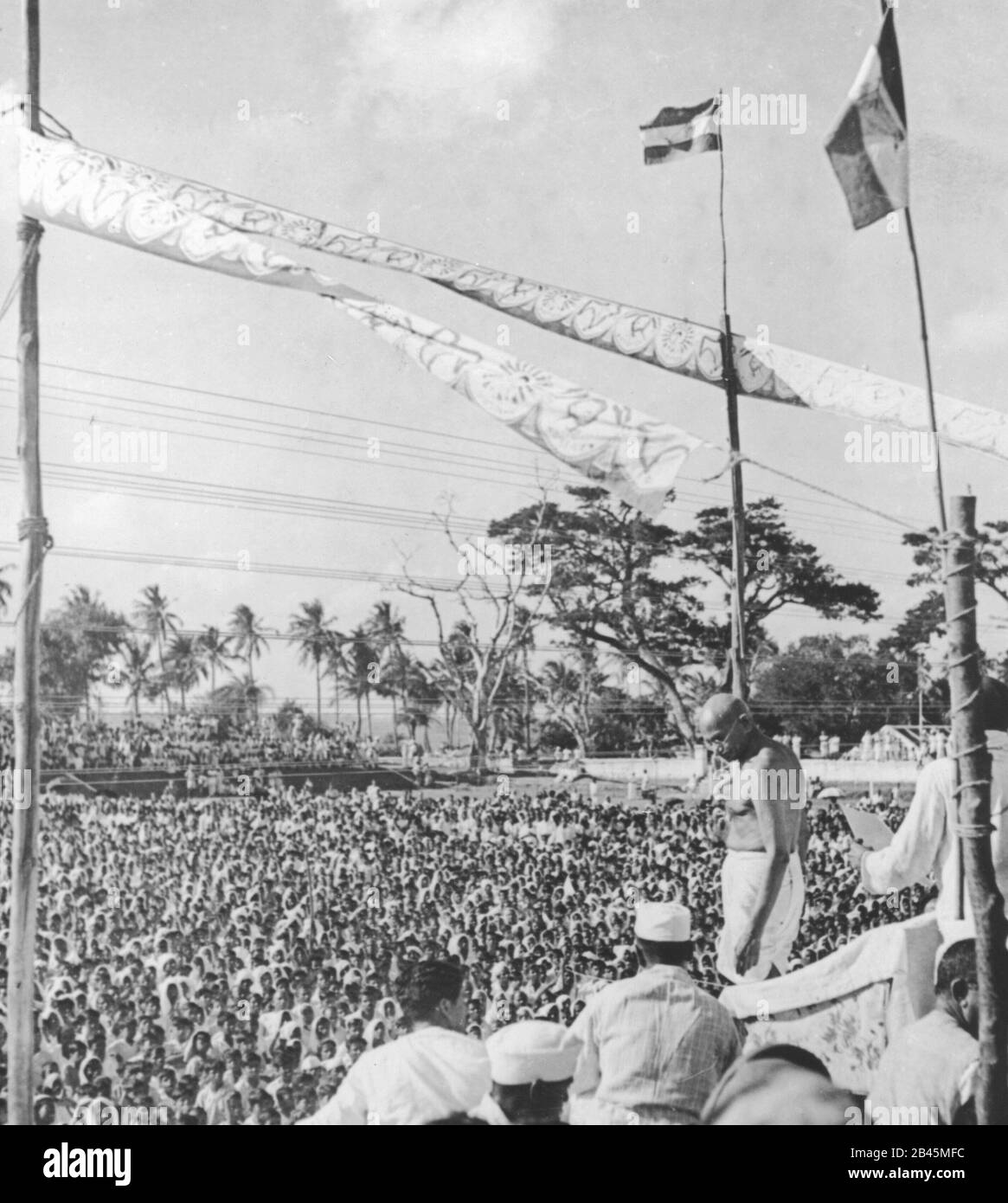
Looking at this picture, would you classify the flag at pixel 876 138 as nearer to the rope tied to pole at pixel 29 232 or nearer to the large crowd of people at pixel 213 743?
the rope tied to pole at pixel 29 232

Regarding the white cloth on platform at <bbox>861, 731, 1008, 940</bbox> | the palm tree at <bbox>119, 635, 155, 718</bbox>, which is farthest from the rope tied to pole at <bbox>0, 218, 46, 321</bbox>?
the white cloth on platform at <bbox>861, 731, 1008, 940</bbox>

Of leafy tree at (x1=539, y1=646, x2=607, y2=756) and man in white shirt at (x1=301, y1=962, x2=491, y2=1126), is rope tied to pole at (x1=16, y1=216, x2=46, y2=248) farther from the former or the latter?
man in white shirt at (x1=301, y1=962, x2=491, y2=1126)

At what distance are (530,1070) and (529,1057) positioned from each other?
30mm

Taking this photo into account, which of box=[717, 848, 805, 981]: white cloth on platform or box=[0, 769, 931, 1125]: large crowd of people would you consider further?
box=[0, 769, 931, 1125]: large crowd of people

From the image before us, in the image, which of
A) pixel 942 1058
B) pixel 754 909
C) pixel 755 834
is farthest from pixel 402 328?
pixel 942 1058

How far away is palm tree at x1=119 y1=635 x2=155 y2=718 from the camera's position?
14.4ft

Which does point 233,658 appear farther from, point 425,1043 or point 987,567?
point 987,567

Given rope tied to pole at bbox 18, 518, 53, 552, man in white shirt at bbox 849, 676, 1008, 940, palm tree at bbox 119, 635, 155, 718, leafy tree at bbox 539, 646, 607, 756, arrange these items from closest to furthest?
man in white shirt at bbox 849, 676, 1008, 940
rope tied to pole at bbox 18, 518, 53, 552
palm tree at bbox 119, 635, 155, 718
leafy tree at bbox 539, 646, 607, 756

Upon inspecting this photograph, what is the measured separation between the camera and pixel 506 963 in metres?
4.56

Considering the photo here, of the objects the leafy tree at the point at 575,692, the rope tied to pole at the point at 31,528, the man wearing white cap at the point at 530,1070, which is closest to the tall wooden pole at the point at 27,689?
the rope tied to pole at the point at 31,528

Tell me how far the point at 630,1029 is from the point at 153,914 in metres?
2.13

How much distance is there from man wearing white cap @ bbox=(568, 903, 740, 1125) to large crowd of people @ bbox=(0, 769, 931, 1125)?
129 cm

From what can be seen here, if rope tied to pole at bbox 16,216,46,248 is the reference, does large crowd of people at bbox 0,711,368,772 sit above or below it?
below

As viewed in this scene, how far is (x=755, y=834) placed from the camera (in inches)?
150
